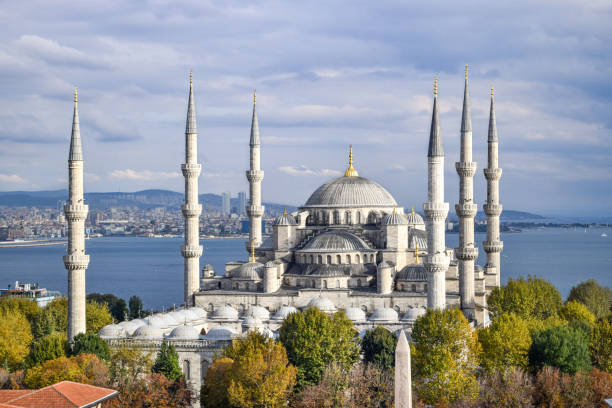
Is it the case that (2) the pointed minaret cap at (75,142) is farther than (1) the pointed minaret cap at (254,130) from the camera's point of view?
No

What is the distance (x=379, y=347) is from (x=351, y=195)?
16383 mm

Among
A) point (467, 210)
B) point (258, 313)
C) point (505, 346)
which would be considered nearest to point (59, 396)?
point (505, 346)

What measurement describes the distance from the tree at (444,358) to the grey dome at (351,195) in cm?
1706

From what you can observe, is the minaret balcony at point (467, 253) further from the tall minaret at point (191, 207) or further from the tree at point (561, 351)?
the tall minaret at point (191, 207)

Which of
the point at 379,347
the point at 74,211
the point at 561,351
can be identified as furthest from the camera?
the point at 74,211

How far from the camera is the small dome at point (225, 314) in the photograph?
125 feet

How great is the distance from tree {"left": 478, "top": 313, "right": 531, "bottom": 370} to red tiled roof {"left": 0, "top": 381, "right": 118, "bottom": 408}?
40.9 ft

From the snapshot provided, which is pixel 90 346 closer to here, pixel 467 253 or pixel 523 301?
pixel 467 253

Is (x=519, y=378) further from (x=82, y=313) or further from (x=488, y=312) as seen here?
(x=82, y=313)

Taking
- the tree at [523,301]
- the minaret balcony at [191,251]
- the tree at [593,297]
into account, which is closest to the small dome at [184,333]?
the minaret balcony at [191,251]

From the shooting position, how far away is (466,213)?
38.8m

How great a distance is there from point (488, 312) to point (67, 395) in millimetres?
21543

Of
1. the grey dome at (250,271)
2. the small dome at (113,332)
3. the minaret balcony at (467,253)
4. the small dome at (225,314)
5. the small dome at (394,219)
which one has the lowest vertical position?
the small dome at (113,332)

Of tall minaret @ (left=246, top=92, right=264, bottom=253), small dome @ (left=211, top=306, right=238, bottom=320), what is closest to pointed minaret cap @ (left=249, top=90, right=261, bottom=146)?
tall minaret @ (left=246, top=92, right=264, bottom=253)
